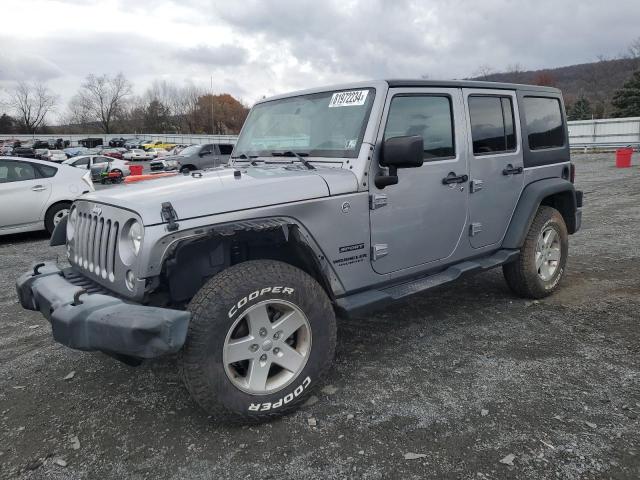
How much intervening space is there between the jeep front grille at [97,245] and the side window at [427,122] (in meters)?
1.87

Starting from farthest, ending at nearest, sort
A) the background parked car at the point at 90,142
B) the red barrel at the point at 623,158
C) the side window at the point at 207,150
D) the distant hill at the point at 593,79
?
1. the background parked car at the point at 90,142
2. the distant hill at the point at 593,79
3. the side window at the point at 207,150
4. the red barrel at the point at 623,158

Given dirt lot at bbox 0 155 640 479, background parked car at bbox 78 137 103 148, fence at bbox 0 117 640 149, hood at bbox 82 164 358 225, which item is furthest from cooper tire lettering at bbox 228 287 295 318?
background parked car at bbox 78 137 103 148

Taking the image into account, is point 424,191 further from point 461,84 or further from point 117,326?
point 117,326

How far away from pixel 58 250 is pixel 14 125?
98.3m

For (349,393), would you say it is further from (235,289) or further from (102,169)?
(102,169)

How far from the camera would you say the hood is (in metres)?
2.70

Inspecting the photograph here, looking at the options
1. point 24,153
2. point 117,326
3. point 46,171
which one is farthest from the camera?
point 24,153

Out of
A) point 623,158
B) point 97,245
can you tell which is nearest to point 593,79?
point 623,158

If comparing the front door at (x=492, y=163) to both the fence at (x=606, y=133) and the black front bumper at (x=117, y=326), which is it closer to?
the black front bumper at (x=117, y=326)

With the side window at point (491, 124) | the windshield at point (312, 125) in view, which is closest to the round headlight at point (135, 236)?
the windshield at point (312, 125)

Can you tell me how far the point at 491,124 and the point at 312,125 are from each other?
162 cm

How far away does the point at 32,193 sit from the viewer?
845cm

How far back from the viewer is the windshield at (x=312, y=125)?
3467 mm

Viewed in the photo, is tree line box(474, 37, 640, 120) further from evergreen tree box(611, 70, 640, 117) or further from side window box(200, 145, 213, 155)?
side window box(200, 145, 213, 155)
